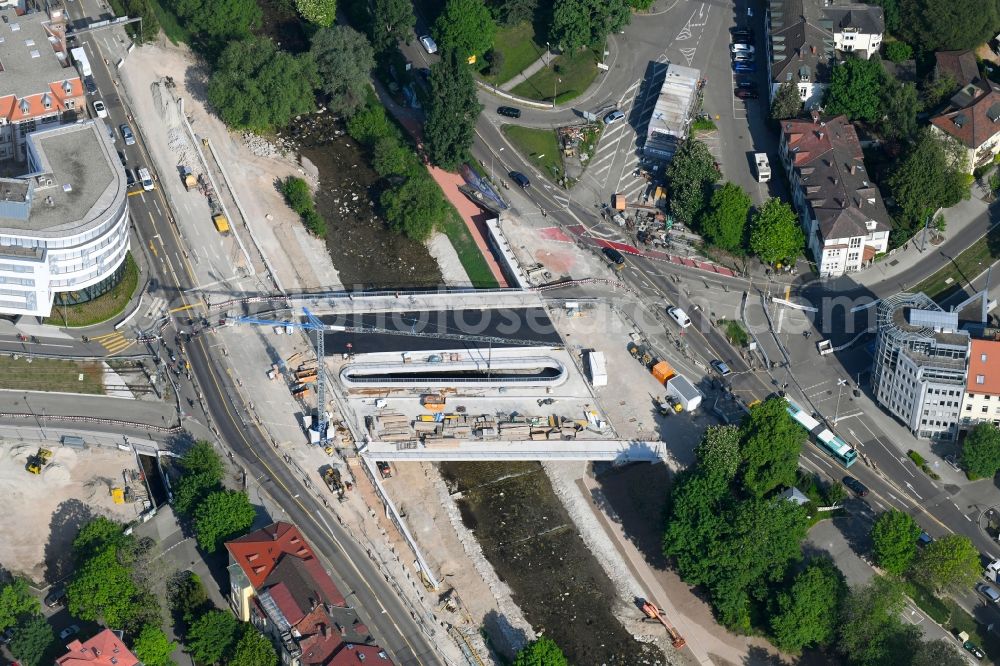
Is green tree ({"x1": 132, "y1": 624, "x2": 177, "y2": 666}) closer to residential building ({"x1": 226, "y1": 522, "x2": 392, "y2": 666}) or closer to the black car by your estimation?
residential building ({"x1": 226, "y1": 522, "x2": 392, "y2": 666})

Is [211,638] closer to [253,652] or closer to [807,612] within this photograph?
[253,652]

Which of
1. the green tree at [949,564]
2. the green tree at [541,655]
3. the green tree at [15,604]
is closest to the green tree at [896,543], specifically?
the green tree at [949,564]

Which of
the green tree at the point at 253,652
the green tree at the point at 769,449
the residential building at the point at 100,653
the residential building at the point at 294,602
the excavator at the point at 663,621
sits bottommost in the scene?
the excavator at the point at 663,621

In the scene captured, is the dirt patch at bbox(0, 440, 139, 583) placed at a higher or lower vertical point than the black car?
lower

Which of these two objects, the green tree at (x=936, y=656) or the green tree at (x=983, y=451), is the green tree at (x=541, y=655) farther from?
the green tree at (x=983, y=451)

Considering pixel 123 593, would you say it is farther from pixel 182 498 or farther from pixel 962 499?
pixel 962 499

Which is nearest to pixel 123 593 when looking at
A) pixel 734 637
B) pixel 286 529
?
pixel 286 529

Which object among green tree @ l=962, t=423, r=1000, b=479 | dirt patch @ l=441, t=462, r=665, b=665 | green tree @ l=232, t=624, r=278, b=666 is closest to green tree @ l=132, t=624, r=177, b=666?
green tree @ l=232, t=624, r=278, b=666
